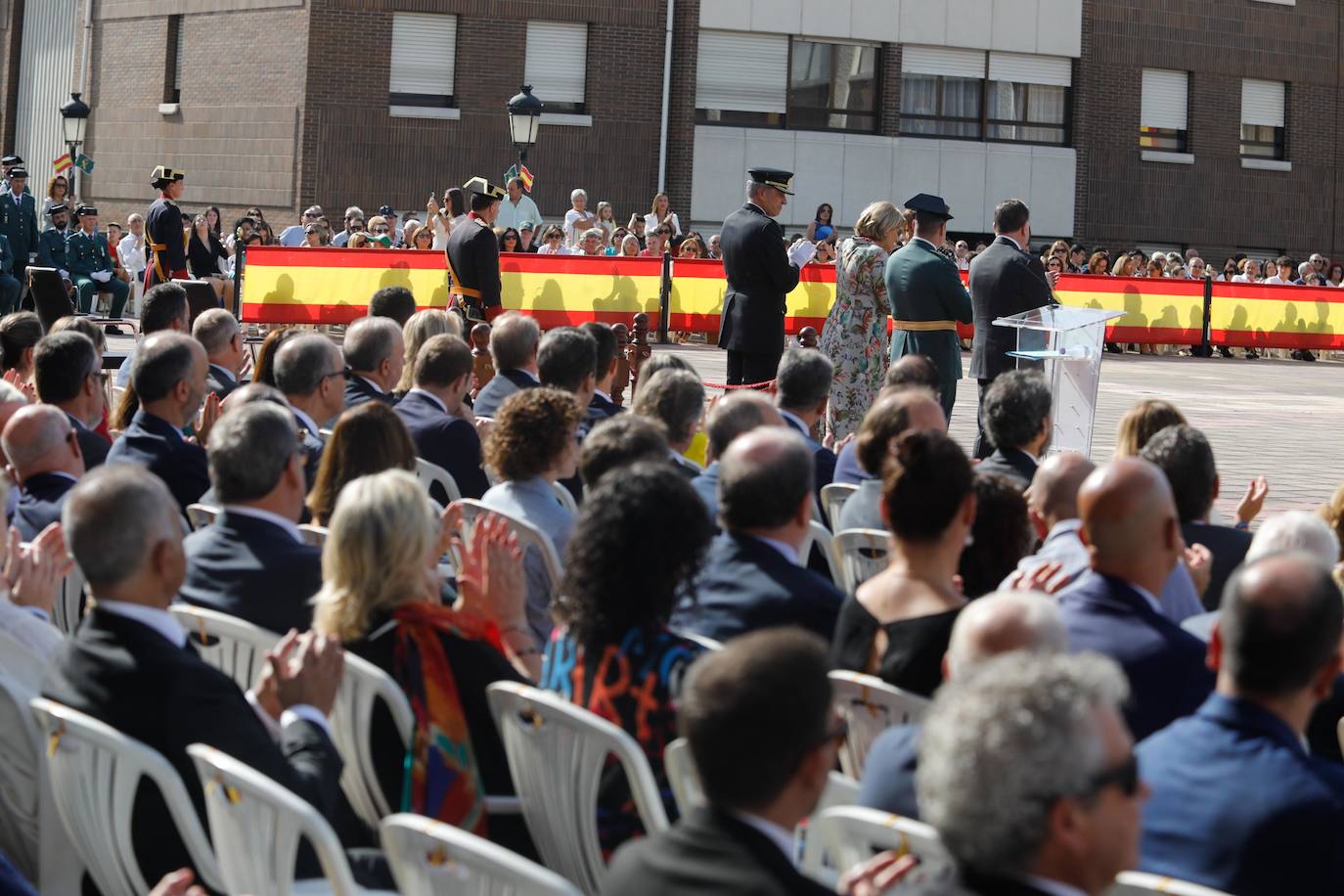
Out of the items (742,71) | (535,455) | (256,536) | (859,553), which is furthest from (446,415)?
(742,71)

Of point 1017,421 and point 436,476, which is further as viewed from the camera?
point 436,476

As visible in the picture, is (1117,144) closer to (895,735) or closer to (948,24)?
(948,24)

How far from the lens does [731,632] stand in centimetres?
479

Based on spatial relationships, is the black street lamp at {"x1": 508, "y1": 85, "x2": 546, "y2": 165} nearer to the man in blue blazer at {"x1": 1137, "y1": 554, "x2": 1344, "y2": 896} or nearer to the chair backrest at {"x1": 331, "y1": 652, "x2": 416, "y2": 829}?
the chair backrest at {"x1": 331, "y1": 652, "x2": 416, "y2": 829}

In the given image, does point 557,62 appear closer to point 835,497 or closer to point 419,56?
point 419,56

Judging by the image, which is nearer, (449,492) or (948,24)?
(449,492)

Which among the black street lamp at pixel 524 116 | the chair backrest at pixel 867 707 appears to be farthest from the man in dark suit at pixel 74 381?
the black street lamp at pixel 524 116

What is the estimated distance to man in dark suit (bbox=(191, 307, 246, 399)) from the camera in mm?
9695

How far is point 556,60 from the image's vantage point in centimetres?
3350

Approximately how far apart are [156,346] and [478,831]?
3901mm

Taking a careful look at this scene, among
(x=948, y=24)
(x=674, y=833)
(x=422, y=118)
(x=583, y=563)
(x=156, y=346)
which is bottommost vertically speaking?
(x=674, y=833)

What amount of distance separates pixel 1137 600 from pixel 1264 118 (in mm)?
37200

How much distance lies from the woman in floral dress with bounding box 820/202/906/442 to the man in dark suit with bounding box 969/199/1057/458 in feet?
2.53

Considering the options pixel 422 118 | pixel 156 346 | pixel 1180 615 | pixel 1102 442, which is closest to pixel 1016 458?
pixel 1180 615
